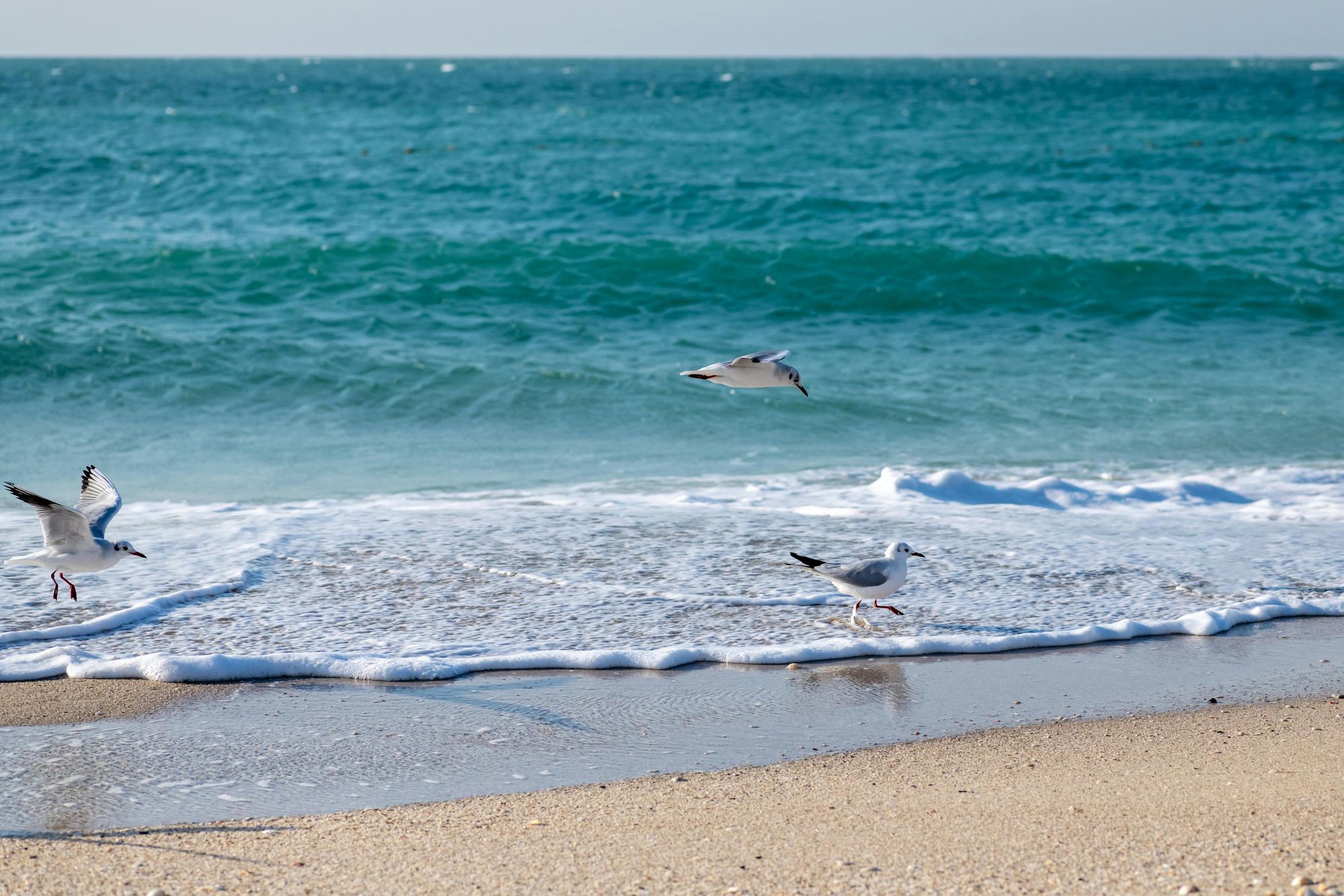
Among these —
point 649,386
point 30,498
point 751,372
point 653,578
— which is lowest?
point 649,386

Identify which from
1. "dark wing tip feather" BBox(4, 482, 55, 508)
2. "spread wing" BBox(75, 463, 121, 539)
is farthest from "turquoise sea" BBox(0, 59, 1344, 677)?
"dark wing tip feather" BBox(4, 482, 55, 508)

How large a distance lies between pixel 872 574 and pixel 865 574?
31 millimetres

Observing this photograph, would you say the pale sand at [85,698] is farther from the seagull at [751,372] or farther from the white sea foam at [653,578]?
the seagull at [751,372]

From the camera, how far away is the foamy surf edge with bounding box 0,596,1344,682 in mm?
5602

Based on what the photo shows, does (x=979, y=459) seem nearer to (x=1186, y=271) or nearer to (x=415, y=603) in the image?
(x=415, y=603)

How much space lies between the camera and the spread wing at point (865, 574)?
6.16 m

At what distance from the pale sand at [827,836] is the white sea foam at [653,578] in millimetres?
1344

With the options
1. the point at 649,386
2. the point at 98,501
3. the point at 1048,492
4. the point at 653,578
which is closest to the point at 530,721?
the point at 653,578

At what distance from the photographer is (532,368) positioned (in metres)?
13.5

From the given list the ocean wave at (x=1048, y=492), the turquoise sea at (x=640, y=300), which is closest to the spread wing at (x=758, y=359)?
the ocean wave at (x=1048, y=492)

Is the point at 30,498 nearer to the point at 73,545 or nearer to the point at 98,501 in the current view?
the point at 73,545

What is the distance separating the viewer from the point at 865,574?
616cm

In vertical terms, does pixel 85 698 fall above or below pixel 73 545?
below

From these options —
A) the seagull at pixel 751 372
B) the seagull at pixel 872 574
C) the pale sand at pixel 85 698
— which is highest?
the seagull at pixel 751 372
